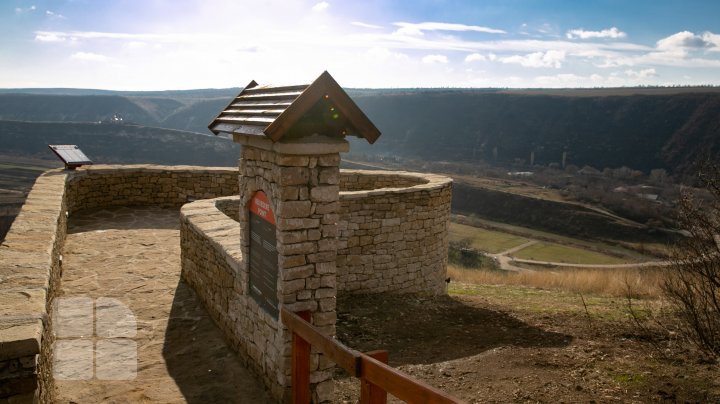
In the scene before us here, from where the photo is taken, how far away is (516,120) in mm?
99688

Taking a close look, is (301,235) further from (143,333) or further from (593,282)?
(593,282)

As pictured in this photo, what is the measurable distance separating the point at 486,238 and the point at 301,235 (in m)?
43.3

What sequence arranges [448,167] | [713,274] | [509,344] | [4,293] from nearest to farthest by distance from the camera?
[4,293]
[713,274]
[509,344]
[448,167]

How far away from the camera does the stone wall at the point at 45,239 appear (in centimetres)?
272

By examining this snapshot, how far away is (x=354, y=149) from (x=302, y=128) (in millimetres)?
102629

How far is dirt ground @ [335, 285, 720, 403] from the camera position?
4934 mm

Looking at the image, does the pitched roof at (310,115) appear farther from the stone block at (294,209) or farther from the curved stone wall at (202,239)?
the curved stone wall at (202,239)

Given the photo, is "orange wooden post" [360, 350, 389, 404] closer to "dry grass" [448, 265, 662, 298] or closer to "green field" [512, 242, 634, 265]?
"dry grass" [448, 265, 662, 298]

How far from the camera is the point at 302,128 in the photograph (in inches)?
147

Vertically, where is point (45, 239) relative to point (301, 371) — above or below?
above

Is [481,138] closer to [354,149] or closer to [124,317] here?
[354,149]

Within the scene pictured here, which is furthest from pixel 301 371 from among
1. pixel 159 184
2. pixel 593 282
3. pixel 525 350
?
pixel 593 282

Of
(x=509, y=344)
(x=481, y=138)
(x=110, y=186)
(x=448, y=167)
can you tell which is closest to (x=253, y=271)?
(x=509, y=344)

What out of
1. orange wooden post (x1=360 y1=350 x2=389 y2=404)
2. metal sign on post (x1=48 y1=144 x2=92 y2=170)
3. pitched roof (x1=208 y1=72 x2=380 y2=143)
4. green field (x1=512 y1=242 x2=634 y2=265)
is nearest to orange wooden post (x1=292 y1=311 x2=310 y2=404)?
orange wooden post (x1=360 y1=350 x2=389 y2=404)
